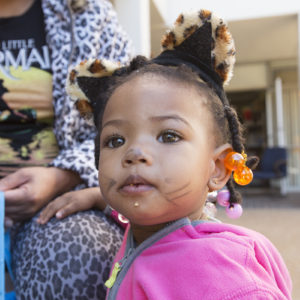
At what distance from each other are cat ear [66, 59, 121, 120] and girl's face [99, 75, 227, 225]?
6.7 inches

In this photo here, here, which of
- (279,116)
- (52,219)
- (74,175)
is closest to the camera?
(52,219)

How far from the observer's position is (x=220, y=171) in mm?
867

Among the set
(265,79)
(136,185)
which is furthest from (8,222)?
(265,79)

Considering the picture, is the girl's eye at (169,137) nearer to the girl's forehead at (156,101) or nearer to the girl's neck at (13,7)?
the girl's forehead at (156,101)

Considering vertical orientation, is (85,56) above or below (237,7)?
below

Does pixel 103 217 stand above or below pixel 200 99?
below

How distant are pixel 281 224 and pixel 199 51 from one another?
361 cm

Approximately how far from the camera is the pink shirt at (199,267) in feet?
2.17

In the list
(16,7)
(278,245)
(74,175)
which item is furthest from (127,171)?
(278,245)

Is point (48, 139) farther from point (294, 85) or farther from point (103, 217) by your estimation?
point (294, 85)

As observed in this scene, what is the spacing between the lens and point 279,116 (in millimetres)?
7465

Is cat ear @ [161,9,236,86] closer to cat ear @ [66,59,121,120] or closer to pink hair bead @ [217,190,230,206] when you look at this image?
cat ear @ [66,59,121,120]

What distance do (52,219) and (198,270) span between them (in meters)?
0.52

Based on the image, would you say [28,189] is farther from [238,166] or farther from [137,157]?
[238,166]
